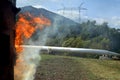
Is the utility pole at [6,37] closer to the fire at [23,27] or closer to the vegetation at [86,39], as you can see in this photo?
the fire at [23,27]

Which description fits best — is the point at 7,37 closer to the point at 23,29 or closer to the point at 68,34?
the point at 23,29

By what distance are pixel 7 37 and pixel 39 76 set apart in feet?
42.4

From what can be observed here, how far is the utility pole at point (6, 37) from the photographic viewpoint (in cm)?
1109

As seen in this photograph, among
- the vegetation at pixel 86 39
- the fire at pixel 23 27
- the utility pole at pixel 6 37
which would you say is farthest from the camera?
the vegetation at pixel 86 39

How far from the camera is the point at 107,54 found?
48188 mm

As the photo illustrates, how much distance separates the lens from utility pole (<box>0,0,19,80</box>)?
1109cm

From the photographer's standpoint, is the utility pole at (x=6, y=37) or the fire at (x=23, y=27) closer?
the utility pole at (x=6, y=37)

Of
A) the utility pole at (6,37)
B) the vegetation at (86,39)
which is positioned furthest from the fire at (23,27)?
the vegetation at (86,39)

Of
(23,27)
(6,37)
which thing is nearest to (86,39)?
(23,27)

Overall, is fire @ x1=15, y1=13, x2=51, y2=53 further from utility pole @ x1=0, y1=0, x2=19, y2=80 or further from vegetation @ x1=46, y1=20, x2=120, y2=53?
vegetation @ x1=46, y1=20, x2=120, y2=53

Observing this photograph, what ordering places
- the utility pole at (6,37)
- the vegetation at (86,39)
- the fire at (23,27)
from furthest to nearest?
1. the vegetation at (86,39)
2. the fire at (23,27)
3. the utility pole at (6,37)

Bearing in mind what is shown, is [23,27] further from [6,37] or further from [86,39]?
[86,39]

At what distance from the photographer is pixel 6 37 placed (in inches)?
446

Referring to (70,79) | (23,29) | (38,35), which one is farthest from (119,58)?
(23,29)
